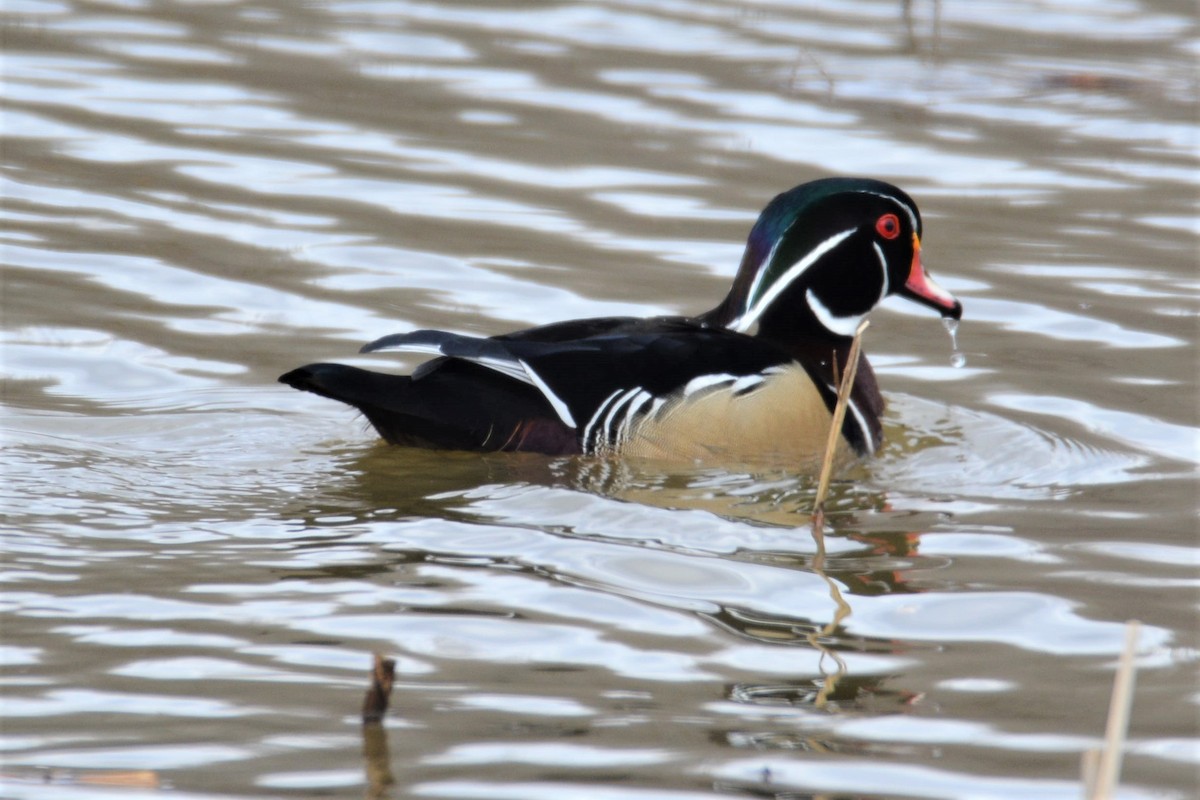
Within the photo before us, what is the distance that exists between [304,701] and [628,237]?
5.16 m

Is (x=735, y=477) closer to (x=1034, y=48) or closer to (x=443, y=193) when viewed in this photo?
(x=443, y=193)

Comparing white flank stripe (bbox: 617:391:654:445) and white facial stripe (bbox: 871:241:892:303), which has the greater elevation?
white facial stripe (bbox: 871:241:892:303)

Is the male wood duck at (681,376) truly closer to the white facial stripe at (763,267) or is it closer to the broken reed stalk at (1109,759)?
the white facial stripe at (763,267)

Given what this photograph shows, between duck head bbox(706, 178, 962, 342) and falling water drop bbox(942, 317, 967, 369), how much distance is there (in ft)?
0.16

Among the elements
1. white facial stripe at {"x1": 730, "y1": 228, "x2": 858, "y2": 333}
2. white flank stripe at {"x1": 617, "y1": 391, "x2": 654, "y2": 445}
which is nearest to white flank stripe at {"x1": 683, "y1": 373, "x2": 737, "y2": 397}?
white flank stripe at {"x1": 617, "y1": 391, "x2": 654, "y2": 445}

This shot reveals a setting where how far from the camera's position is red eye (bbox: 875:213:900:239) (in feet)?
21.2

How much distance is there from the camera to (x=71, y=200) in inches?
344

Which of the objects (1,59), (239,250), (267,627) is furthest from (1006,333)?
(1,59)

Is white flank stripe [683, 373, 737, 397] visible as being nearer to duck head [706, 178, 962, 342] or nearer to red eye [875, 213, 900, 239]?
duck head [706, 178, 962, 342]

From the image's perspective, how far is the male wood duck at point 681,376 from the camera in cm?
565

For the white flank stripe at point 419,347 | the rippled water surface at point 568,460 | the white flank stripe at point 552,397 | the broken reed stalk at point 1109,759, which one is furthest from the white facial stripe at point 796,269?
the broken reed stalk at point 1109,759

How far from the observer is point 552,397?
566cm

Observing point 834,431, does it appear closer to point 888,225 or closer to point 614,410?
point 614,410

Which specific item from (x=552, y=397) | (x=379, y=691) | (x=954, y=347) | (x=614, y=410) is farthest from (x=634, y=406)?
(x=379, y=691)
